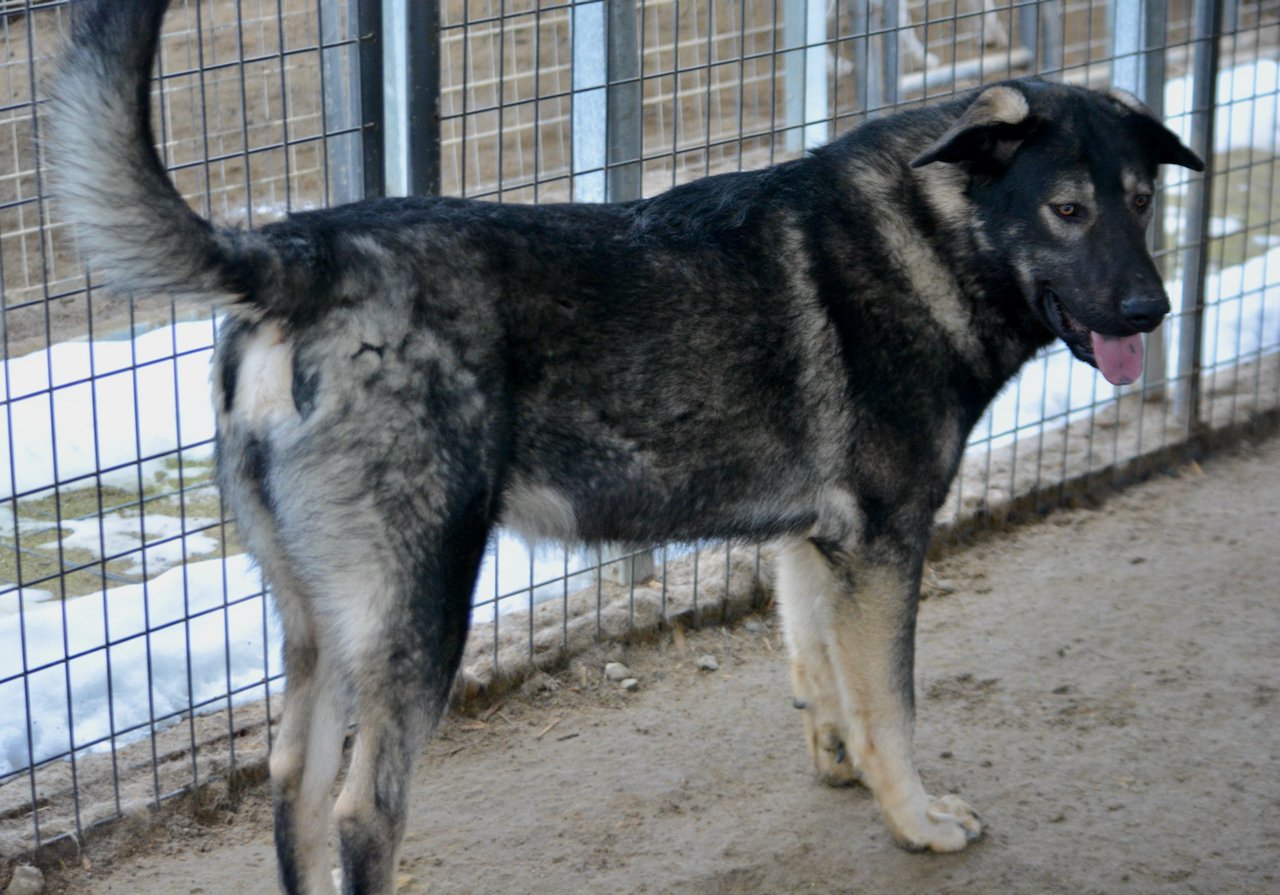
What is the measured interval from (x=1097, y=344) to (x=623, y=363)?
1.12 meters

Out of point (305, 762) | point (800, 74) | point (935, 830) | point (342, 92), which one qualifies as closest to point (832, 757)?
point (935, 830)

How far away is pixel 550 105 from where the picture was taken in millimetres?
9117

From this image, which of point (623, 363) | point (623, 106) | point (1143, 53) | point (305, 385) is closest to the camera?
point (305, 385)

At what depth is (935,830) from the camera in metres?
3.66

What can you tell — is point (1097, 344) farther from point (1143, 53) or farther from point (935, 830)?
point (1143, 53)

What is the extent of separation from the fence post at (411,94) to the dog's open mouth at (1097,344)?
1.67 m

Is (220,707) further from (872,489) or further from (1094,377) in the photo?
(1094,377)

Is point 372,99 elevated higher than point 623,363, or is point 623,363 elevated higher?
point 372,99

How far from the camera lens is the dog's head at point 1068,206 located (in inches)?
131

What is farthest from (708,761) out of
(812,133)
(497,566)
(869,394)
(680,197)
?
(812,133)

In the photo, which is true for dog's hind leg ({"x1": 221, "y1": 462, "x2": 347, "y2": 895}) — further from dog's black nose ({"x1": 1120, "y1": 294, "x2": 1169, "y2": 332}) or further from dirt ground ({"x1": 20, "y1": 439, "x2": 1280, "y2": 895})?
dog's black nose ({"x1": 1120, "y1": 294, "x2": 1169, "y2": 332})

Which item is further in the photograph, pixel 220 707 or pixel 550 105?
pixel 550 105

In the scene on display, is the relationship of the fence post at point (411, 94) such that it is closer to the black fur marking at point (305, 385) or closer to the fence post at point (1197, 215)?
the black fur marking at point (305, 385)

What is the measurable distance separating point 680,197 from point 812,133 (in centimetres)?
534
